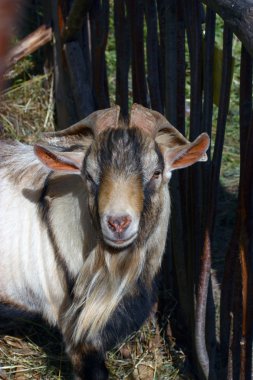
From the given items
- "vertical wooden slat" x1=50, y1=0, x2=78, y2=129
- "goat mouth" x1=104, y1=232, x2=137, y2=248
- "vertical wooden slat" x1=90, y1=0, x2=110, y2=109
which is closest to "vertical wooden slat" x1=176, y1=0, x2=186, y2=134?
"goat mouth" x1=104, y1=232, x2=137, y2=248

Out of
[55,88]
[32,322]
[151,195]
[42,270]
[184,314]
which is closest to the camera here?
[151,195]

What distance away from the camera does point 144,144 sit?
10.1 feet

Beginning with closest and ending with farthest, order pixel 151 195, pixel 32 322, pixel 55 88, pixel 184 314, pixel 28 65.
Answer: pixel 151 195
pixel 184 314
pixel 32 322
pixel 55 88
pixel 28 65

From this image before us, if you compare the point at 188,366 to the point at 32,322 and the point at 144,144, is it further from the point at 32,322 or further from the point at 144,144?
the point at 144,144

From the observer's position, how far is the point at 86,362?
3.70 metres

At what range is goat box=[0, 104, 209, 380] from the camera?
299 centimetres

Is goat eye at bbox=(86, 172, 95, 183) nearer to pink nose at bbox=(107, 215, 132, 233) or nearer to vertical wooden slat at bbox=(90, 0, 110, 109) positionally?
pink nose at bbox=(107, 215, 132, 233)

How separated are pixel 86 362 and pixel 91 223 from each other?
881 mm

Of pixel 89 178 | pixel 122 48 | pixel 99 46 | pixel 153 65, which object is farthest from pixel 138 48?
pixel 89 178

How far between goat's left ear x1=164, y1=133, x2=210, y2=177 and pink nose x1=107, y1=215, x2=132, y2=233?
19.0 inches

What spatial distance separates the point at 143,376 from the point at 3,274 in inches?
42.3

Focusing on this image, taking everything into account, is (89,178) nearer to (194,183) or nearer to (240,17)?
(194,183)

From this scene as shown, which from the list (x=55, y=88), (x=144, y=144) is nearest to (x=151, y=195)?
(x=144, y=144)

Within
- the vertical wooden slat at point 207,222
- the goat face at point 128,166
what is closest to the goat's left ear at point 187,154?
the goat face at point 128,166
